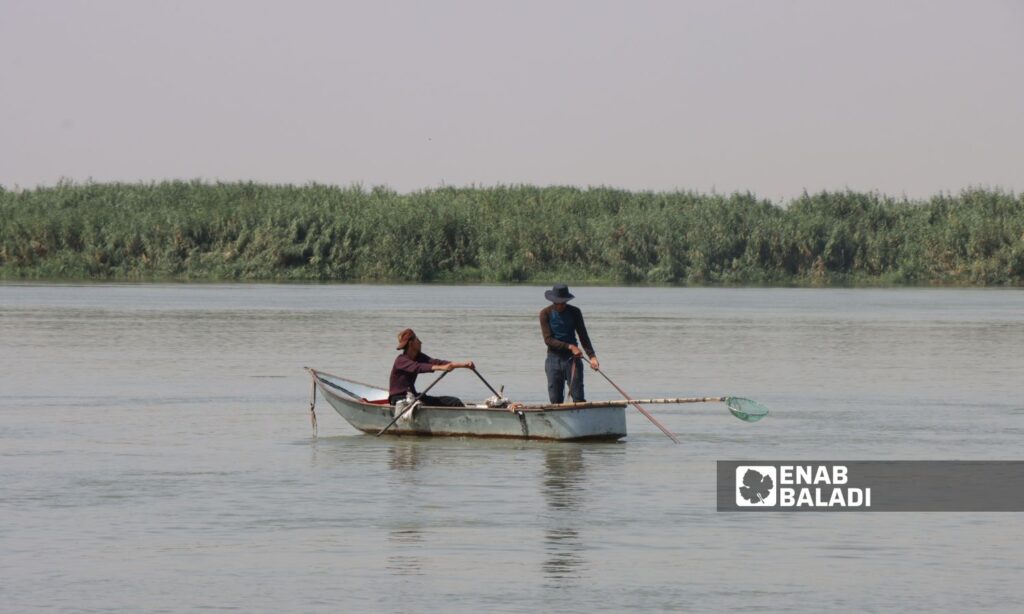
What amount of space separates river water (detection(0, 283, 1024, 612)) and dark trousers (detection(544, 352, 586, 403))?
27.8 inches

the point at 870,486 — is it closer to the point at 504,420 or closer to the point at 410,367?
the point at 504,420

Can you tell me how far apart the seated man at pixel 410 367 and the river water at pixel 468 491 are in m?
0.61

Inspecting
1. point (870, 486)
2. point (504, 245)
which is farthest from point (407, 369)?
point (504, 245)

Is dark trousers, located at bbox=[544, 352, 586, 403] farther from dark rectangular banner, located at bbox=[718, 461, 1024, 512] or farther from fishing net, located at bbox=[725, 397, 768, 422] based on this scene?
dark rectangular banner, located at bbox=[718, 461, 1024, 512]

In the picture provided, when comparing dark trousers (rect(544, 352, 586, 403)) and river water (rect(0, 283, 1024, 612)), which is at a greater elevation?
dark trousers (rect(544, 352, 586, 403))

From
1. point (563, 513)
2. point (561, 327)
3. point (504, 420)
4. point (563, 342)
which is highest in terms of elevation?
point (561, 327)

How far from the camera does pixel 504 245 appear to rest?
112 m

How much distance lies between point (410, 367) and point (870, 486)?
5.99 m

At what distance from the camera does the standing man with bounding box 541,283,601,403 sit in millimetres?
22719

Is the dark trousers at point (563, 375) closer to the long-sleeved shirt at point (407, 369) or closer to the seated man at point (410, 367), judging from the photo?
the seated man at point (410, 367)

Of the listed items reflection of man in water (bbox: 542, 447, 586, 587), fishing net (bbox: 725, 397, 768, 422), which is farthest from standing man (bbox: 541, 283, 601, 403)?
fishing net (bbox: 725, 397, 768, 422)

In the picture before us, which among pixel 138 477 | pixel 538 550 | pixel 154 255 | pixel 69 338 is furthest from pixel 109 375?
pixel 154 255

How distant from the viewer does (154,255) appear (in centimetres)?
11269

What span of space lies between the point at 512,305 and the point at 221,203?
145ft
